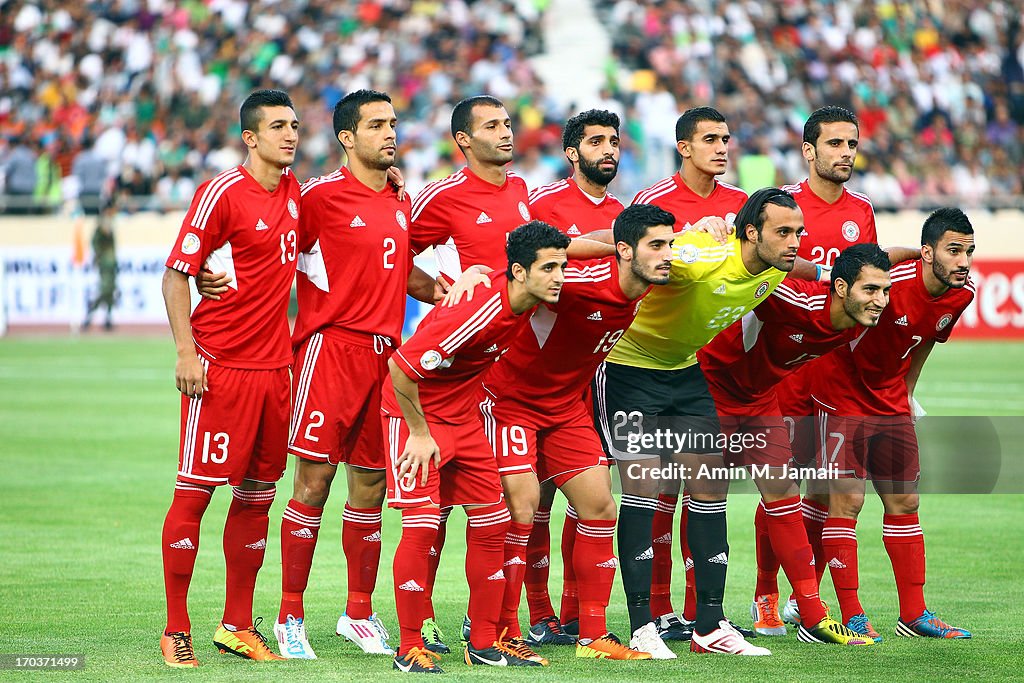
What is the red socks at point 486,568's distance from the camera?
21.5 feet

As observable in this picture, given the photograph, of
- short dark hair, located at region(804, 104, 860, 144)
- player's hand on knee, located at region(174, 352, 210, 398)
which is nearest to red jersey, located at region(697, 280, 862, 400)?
short dark hair, located at region(804, 104, 860, 144)

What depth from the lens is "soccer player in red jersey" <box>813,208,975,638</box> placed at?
7.24m

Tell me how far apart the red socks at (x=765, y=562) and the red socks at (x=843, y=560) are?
0.99ft

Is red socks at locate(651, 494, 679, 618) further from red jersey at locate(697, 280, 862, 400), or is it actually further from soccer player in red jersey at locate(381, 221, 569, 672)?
soccer player in red jersey at locate(381, 221, 569, 672)

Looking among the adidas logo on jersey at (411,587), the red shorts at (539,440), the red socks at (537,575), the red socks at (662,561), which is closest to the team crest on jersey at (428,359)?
the red shorts at (539,440)

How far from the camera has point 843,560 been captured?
7359 mm

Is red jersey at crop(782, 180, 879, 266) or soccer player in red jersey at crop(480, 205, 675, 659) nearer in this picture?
soccer player in red jersey at crop(480, 205, 675, 659)

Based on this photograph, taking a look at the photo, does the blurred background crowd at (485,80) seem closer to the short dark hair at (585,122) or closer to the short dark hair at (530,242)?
the short dark hair at (585,122)

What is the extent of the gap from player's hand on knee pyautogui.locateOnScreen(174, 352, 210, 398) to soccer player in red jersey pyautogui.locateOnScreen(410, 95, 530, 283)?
1533 mm

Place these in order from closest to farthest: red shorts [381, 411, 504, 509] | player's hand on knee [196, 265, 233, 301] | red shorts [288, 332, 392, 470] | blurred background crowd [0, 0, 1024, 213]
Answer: red shorts [381, 411, 504, 509]
player's hand on knee [196, 265, 233, 301]
red shorts [288, 332, 392, 470]
blurred background crowd [0, 0, 1024, 213]

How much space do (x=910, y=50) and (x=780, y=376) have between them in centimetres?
2359

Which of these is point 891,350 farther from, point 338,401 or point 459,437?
point 338,401

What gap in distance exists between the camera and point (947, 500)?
11.9m

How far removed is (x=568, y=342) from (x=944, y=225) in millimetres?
2102
